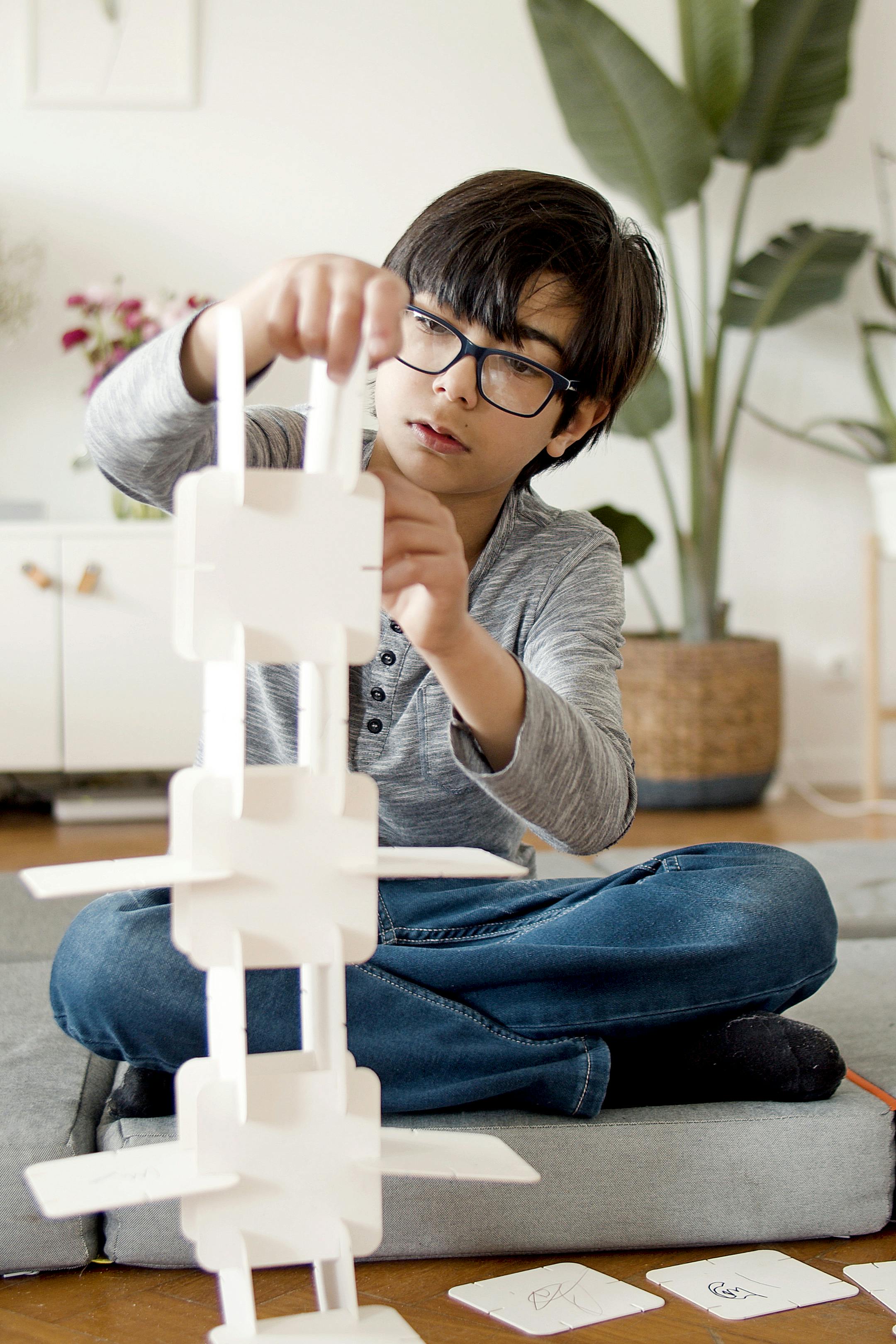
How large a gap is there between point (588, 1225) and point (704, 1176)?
0.08 meters

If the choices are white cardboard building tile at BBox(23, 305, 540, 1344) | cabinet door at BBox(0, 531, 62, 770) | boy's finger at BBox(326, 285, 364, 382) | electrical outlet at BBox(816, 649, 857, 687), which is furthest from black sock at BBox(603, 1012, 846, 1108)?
electrical outlet at BBox(816, 649, 857, 687)

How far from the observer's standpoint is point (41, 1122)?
2.85 ft

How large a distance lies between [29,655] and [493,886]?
1.73 metres

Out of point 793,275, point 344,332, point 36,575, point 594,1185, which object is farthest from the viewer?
point 793,275

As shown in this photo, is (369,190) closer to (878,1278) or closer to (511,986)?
(511,986)

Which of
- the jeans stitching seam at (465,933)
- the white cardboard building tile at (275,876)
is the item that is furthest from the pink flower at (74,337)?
the white cardboard building tile at (275,876)

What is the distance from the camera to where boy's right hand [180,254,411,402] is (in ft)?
1.85

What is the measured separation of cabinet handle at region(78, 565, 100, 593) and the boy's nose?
1.77 meters

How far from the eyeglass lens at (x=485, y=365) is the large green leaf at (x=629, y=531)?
1.77 metres

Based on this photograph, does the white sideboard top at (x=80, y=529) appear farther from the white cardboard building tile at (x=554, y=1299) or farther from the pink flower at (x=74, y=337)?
the white cardboard building tile at (x=554, y=1299)

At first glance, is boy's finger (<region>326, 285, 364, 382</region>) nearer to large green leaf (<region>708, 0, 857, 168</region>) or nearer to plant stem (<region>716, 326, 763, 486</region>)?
plant stem (<region>716, 326, 763, 486</region>)

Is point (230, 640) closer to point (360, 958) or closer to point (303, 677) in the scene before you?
point (303, 677)

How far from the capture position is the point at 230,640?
1.85ft

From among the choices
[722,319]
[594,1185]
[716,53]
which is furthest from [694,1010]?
[716,53]
